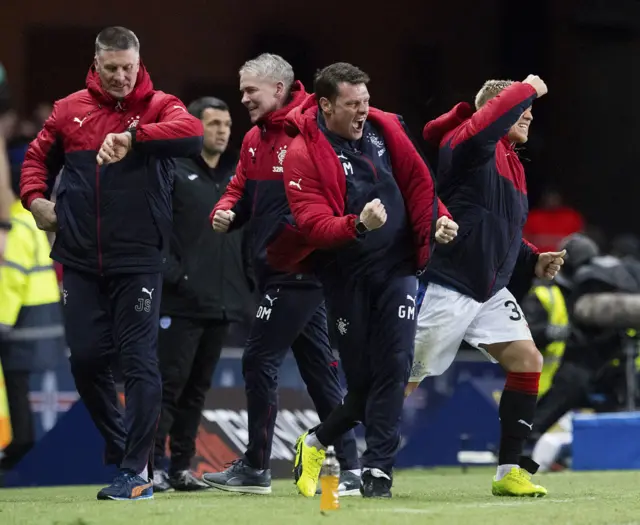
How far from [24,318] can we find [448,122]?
4.04m

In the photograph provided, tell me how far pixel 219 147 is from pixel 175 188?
0.43m

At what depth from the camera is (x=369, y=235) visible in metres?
7.05

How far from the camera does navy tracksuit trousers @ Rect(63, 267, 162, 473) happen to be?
733 cm

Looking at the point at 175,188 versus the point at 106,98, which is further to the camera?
the point at 175,188

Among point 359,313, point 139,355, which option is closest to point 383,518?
point 359,313

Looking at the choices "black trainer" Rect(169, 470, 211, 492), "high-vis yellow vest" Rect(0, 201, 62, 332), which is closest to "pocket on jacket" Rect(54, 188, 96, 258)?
"black trainer" Rect(169, 470, 211, 492)

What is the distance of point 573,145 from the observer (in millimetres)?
21453

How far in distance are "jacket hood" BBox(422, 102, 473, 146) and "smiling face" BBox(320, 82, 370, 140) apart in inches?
26.6

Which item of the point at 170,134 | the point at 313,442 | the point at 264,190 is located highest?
the point at 170,134

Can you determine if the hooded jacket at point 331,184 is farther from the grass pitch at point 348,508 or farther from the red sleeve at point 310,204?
the grass pitch at point 348,508

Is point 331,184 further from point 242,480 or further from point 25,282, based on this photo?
point 25,282

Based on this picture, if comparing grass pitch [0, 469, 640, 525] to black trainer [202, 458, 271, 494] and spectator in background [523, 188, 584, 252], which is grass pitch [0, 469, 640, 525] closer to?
black trainer [202, 458, 271, 494]

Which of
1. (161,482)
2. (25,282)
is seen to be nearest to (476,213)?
(161,482)

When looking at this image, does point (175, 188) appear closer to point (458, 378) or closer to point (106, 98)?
point (106, 98)
